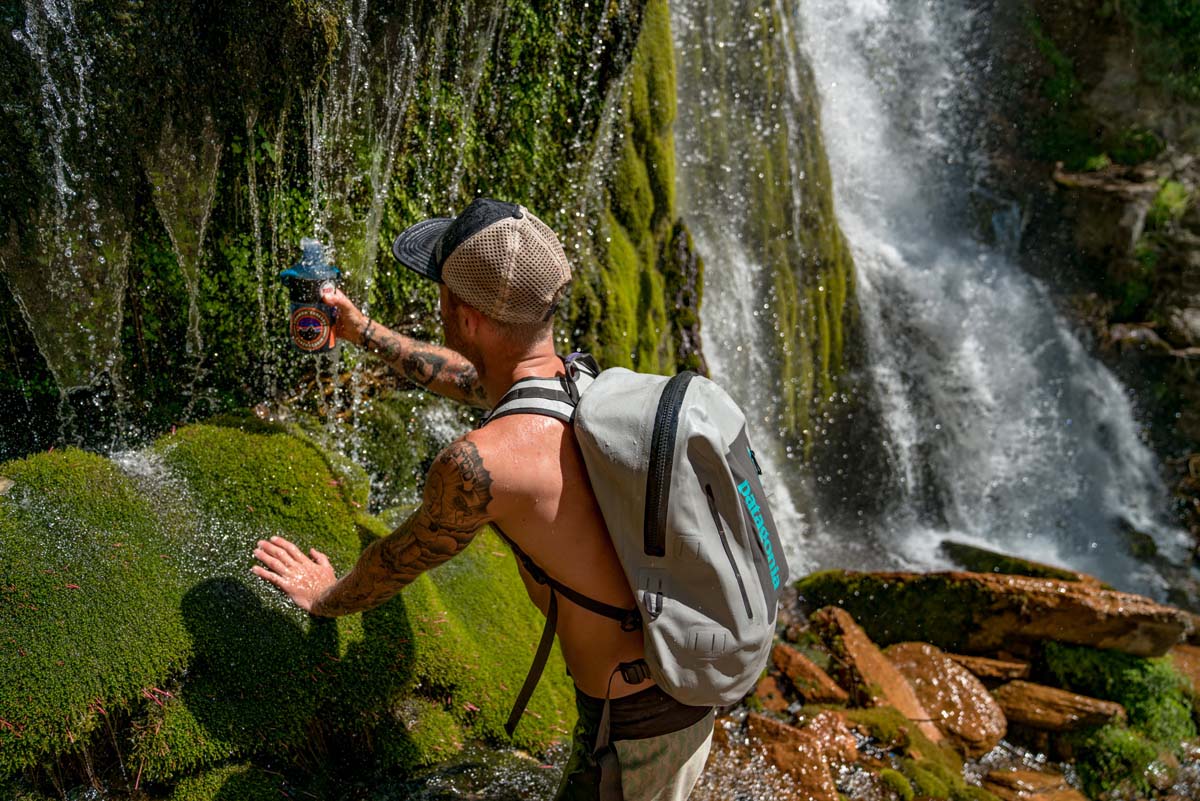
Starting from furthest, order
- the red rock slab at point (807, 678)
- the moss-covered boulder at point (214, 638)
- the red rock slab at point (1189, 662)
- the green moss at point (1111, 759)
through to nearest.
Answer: the red rock slab at point (1189, 662)
the green moss at point (1111, 759)
the red rock slab at point (807, 678)
the moss-covered boulder at point (214, 638)

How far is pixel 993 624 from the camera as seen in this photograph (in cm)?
743

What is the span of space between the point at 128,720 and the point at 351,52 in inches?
135

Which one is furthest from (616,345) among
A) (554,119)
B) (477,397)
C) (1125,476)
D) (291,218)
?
(1125,476)

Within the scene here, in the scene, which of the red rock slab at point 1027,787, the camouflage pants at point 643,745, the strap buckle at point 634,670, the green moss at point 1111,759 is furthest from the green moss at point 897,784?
the strap buckle at point 634,670

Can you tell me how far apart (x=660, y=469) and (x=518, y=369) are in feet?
1.66

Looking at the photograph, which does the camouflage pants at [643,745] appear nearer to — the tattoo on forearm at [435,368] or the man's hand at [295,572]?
the man's hand at [295,572]

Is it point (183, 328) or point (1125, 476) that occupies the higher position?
point (183, 328)

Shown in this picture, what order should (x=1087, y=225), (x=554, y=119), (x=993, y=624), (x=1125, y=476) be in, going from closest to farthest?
(x=554, y=119) → (x=993, y=624) → (x=1125, y=476) → (x=1087, y=225)

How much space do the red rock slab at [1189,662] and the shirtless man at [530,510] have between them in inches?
267

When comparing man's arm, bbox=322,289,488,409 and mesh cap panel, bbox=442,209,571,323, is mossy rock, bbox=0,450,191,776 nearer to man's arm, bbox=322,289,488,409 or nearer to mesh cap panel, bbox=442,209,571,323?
man's arm, bbox=322,289,488,409

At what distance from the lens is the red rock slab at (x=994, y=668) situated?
23.7 ft

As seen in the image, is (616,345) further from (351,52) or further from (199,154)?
(199,154)

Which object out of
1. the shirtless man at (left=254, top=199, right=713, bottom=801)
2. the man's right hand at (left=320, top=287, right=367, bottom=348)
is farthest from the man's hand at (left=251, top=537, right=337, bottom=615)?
the man's right hand at (left=320, top=287, right=367, bottom=348)

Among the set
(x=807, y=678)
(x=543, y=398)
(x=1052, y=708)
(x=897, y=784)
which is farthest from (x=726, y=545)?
(x=1052, y=708)
